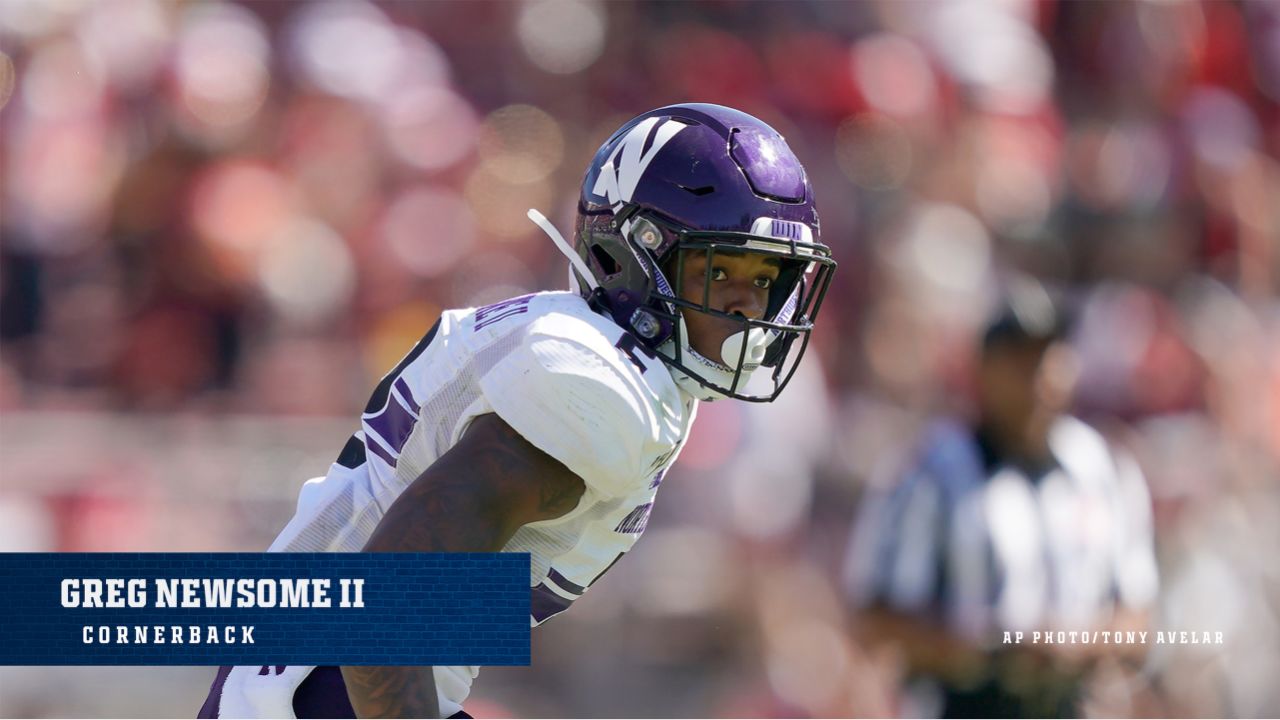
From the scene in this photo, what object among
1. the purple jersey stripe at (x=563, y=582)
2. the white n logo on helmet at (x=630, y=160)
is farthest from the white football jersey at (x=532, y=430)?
the white n logo on helmet at (x=630, y=160)

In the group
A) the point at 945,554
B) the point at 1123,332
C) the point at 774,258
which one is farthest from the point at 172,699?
the point at 1123,332

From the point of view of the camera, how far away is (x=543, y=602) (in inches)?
81.5

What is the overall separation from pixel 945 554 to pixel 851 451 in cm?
165

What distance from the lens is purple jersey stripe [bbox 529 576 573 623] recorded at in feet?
6.74

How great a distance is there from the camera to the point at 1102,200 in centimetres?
606

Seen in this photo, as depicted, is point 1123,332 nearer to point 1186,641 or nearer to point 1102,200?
point 1102,200

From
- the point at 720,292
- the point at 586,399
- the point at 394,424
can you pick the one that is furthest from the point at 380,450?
the point at 720,292

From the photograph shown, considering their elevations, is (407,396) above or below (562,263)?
below

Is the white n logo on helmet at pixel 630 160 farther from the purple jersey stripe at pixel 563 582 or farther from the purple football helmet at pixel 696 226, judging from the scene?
the purple jersey stripe at pixel 563 582

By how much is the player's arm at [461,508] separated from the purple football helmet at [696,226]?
297 millimetres

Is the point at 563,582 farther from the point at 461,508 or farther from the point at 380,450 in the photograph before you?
the point at 461,508

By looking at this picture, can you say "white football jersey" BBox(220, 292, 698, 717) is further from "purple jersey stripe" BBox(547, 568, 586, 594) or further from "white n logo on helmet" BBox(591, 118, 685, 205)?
"white n logo on helmet" BBox(591, 118, 685, 205)

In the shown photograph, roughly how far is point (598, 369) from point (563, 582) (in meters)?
0.37

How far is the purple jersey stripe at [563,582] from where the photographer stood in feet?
6.70
